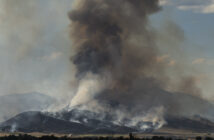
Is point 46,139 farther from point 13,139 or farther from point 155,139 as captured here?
point 155,139

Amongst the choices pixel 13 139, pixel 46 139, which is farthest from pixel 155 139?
pixel 13 139

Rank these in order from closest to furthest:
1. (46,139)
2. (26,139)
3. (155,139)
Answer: (26,139)
(46,139)
(155,139)

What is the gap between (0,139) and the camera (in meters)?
172

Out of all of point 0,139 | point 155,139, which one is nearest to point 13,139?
point 0,139

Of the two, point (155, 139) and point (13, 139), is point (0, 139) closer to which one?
point (13, 139)

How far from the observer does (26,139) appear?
167750 mm

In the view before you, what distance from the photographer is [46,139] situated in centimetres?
18038

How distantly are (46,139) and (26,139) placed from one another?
13.9 meters

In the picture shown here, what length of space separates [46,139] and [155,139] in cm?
4513

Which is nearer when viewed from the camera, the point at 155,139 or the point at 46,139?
the point at 46,139

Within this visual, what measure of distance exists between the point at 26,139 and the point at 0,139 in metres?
10.8

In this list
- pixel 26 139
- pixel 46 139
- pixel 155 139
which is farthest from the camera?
pixel 155 139

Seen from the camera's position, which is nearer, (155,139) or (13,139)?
(13,139)

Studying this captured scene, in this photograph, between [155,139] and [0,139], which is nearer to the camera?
[0,139]
